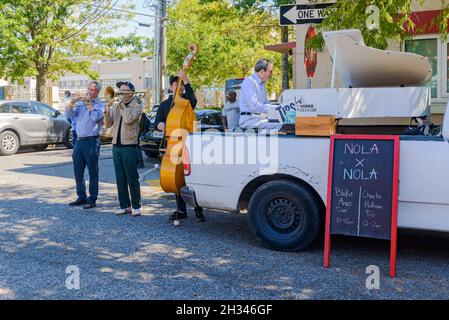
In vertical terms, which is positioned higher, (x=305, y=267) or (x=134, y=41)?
(x=134, y=41)

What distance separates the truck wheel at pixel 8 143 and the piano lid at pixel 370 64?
1101 cm

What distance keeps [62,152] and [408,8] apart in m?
11.3

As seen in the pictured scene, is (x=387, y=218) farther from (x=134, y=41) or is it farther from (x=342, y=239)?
(x=134, y=41)

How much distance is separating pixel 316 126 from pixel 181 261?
183 cm

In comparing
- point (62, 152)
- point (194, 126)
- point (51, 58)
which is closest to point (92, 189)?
point (194, 126)

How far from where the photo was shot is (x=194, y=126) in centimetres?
659

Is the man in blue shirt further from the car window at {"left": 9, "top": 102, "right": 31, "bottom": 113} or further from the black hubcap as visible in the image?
the car window at {"left": 9, "top": 102, "right": 31, "bottom": 113}

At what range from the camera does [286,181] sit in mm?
5348

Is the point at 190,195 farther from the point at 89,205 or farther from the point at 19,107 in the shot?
the point at 19,107

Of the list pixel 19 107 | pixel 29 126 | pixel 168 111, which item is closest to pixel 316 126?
pixel 168 111

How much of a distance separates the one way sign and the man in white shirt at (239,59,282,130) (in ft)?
2.15

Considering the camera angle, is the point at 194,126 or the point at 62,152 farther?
the point at 62,152
